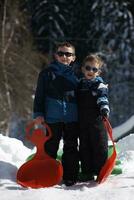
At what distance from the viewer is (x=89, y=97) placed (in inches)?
225

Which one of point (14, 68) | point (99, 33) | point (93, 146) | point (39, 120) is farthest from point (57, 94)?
point (99, 33)

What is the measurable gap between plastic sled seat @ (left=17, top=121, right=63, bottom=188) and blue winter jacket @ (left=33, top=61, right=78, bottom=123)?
151mm

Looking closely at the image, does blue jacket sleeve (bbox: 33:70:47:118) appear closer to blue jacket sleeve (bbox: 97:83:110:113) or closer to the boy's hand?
the boy's hand

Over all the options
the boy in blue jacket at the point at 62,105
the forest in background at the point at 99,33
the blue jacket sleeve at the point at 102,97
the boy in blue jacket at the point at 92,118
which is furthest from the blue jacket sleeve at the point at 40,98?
the forest in background at the point at 99,33

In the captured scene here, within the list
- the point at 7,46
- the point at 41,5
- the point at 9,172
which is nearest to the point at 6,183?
the point at 9,172

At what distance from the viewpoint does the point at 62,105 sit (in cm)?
574

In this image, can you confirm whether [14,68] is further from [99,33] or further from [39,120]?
[39,120]

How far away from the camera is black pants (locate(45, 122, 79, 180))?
5.79 meters

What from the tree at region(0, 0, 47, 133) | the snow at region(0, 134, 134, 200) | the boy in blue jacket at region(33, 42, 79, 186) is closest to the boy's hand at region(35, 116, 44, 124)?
the boy in blue jacket at region(33, 42, 79, 186)

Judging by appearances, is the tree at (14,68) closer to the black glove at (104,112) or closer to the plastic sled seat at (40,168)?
the plastic sled seat at (40,168)

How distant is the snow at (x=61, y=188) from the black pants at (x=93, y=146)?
199 millimetres

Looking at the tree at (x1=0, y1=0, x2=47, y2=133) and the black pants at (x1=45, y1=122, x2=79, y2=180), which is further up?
the tree at (x1=0, y1=0, x2=47, y2=133)

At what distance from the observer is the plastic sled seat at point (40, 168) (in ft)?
18.4

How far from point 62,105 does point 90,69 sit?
1.38 feet
